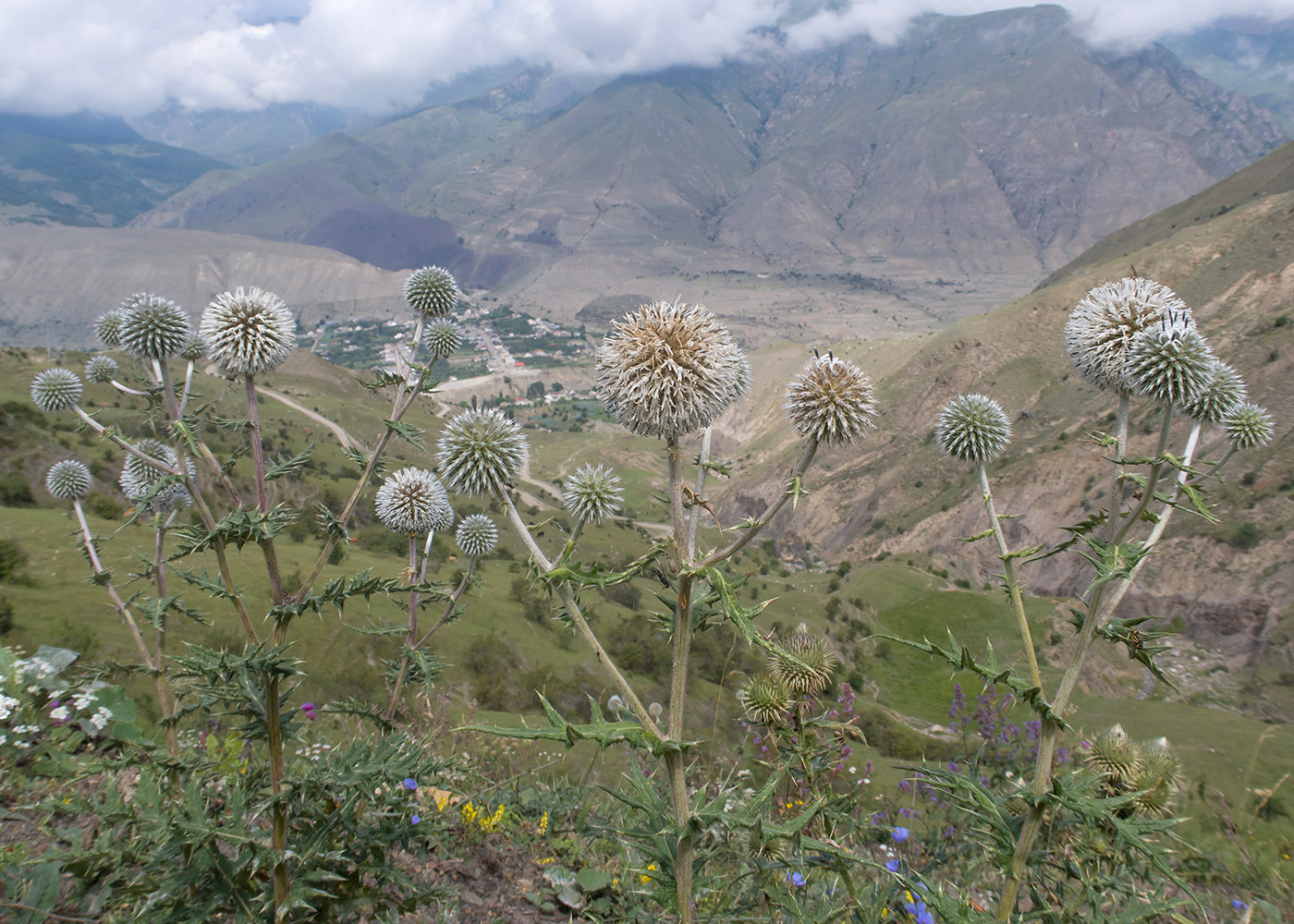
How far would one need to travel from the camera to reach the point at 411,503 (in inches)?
263

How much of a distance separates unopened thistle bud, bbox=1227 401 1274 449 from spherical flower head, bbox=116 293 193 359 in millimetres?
8939

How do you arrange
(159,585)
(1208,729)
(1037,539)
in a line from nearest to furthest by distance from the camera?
1. (159,585)
2. (1208,729)
3. (1037,539)

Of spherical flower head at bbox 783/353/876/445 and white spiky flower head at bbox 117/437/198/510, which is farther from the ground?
spherical flower head at bbox 783/353/876/445

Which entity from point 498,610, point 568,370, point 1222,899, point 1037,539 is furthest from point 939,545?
point 568,370

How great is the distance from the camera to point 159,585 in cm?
594

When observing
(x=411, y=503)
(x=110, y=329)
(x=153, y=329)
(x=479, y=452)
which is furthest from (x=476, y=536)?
(x=110, y=329)

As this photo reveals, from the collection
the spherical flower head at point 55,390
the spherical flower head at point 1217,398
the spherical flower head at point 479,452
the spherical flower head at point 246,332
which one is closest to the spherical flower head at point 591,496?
the spherical flower head at point 479,452

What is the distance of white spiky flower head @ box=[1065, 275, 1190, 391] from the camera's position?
14.3 ft

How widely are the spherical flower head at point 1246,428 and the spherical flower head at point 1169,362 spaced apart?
1.10 metres

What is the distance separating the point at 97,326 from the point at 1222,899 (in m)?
12.9

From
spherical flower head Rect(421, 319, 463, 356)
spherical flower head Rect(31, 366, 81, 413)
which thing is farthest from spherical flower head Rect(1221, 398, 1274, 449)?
spherical flower head Rect(31, 366, 81, 413)

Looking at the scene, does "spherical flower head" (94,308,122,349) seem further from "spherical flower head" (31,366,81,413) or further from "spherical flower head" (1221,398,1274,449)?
"spherical flower head" (1221,398,1274,449)

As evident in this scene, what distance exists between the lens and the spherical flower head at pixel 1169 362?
4.11m

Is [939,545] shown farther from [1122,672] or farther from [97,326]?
[97,326]
